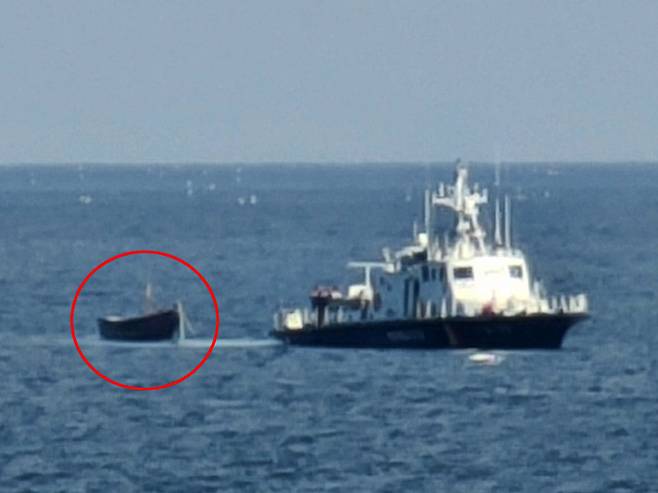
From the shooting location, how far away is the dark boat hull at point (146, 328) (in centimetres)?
12375

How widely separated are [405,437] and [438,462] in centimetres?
581

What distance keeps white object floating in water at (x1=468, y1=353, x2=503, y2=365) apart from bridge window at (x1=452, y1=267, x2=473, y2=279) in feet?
11.4

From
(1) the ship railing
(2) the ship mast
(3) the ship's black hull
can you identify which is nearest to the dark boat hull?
(3) the ship's black hull

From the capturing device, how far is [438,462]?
8338cm

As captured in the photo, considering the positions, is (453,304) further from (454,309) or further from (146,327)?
(146,327)

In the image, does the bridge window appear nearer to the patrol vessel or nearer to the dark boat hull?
the patrol vessel

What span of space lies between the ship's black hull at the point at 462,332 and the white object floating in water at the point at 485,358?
37.7 inches

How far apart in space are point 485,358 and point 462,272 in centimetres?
474

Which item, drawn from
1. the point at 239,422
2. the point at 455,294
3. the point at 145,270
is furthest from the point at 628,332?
the point at 145,270

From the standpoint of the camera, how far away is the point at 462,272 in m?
115

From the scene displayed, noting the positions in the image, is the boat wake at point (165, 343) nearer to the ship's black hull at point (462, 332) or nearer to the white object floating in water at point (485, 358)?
the ship's black hull at point (462, 332)

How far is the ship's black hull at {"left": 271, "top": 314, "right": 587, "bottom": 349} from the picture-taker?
113000 millimetres

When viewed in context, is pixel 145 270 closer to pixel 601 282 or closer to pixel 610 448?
pixel 601 282

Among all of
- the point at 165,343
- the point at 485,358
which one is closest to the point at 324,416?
the point at 485,358
